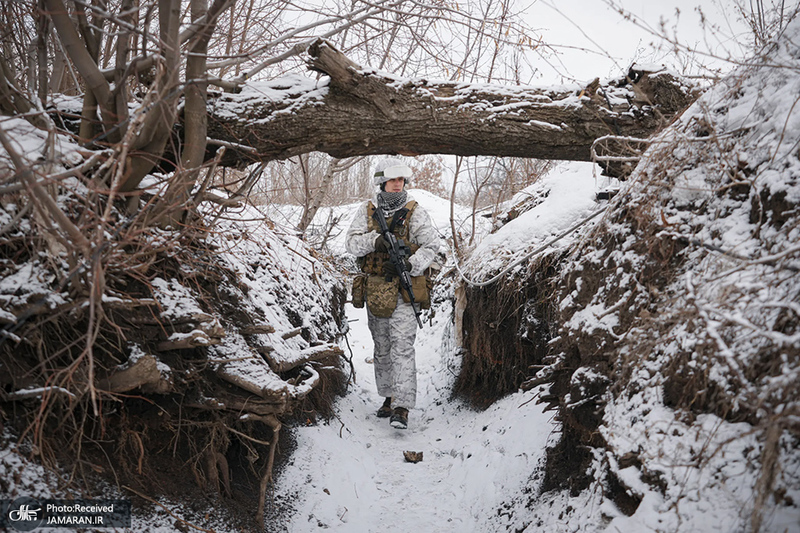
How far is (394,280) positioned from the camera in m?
4.87

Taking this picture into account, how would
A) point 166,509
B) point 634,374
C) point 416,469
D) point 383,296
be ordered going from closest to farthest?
point 634,374 < point 166,509 < point 416,469 < point 383,296

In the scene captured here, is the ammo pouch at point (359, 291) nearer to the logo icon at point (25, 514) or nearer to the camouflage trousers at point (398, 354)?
the camouflage trousers at point (398, 354)

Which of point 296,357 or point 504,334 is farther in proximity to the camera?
point 504,334

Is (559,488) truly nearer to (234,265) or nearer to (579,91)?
(234,265)

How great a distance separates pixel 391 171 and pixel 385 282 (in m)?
1.11

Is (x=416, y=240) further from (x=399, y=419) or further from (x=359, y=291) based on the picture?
(x=399, y=419)

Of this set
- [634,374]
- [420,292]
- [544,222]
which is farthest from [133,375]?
[544,222]

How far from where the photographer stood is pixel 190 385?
2.67 metres

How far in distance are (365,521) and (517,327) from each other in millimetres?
2050

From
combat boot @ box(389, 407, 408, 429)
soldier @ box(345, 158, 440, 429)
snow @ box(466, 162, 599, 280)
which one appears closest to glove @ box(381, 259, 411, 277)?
soldier @ box(345, 158, 440, 429)

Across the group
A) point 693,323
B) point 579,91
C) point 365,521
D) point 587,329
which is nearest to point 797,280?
point 693,323

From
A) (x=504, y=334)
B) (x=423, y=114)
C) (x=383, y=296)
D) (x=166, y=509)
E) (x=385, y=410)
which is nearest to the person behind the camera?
(x=166, y=509)

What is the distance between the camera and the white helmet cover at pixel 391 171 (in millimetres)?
4879

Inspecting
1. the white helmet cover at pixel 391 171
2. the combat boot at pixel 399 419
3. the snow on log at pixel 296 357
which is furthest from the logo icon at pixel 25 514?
the white helmet cover at pixel 391 171
